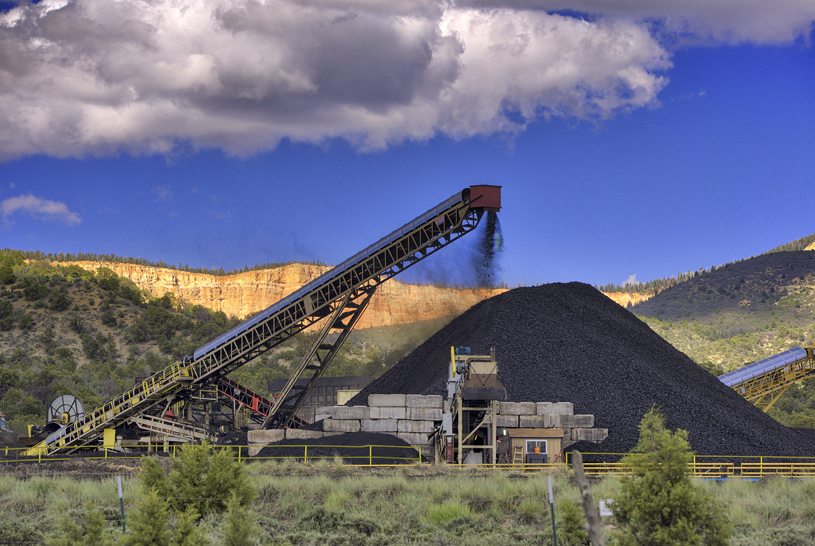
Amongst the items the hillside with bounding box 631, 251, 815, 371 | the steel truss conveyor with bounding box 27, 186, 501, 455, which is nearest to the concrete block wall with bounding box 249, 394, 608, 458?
the steel truss conveyor with bounding box 27, 186, 501, 455

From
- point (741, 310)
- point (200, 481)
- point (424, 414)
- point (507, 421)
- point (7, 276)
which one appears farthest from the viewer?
point (741, 310)

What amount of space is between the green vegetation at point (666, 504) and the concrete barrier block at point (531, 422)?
537 inches

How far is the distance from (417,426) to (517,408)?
3427 millimetres

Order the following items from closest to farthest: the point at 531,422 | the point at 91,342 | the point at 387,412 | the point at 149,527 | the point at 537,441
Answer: the point at 149,527 → the point at 537,441 → the point at 531,422 → the point at 387,412 → the point at 91,342

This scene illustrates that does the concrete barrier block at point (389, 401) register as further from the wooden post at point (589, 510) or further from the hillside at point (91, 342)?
the hillside at point (91, 342)

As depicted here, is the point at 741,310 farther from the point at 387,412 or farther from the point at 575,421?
the point at 387,412

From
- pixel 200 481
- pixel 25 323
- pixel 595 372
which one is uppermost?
pixel 25 323

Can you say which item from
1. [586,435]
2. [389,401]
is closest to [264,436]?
[389,401]

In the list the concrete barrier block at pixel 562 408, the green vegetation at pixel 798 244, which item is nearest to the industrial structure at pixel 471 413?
the concrete barrier block at pixel 562 408

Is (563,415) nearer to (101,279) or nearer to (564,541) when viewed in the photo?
(564,541)

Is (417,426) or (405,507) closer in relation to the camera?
(405,507)

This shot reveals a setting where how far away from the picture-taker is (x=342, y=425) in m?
25.0

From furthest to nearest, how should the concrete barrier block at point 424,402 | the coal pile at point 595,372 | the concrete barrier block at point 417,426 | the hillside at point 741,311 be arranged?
the hillside at point 741,311, the coal pile at point 595,372, the concrete barrier block at point 424,402, the concrete barrier block at point 417,426

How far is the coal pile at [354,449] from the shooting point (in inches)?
868
